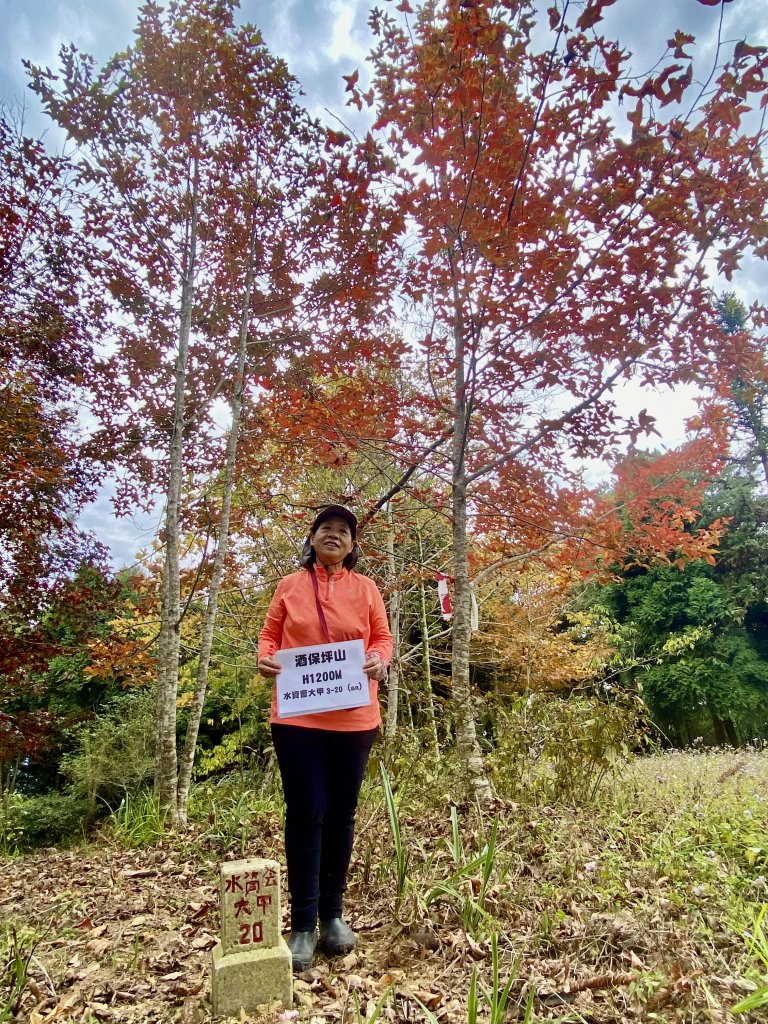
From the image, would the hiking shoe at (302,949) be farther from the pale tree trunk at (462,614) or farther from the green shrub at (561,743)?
the green shrub at (561,743)

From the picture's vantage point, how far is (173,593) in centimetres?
502

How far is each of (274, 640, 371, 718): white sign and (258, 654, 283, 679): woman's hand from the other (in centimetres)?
2

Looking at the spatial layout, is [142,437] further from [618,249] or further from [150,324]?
[618,249]

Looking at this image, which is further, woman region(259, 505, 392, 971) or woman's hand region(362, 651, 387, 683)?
woman's hand region(362, 651, 387, 683)

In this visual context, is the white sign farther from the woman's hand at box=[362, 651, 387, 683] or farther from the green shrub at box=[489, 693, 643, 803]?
the green shrub at box=[489, 693, 643, 803]

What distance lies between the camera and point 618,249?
3.57 metres

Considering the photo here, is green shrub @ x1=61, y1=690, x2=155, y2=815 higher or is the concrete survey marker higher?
green shrub @ x1=61, y1=690, x2=155, y2=815

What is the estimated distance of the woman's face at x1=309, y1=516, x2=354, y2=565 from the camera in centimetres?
248

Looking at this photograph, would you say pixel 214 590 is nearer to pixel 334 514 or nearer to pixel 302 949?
pixel 334 514

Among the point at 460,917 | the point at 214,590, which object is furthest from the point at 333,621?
the point at 214,590

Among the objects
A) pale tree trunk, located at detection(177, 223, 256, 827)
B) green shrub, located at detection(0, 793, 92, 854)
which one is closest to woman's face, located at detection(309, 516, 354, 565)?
pale tree trunk, located at detection(177, 223, 256, 827)

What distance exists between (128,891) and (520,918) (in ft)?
7.54

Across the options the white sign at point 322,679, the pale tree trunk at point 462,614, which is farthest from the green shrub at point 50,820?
the white sign at point 322,679

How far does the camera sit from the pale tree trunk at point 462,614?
3.82 m
